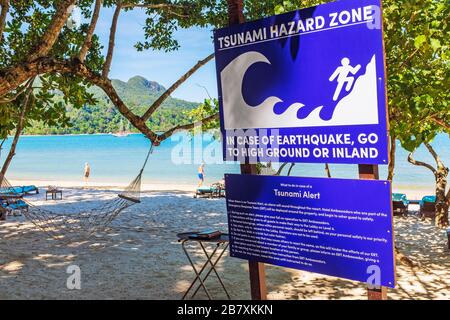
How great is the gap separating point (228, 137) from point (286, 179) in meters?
0.60

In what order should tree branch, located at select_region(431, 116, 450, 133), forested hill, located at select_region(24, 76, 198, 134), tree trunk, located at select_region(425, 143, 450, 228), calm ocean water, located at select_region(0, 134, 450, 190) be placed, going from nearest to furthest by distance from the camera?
1. tree branch, located at select_region(431, 116, 450, 133)
2. tree trunk, located at select_region(425, 143, 450, 228)
3. calm ocean water, located at select_region(0, 134, 450, 190)
4. forested hill, located at select_region(24, 76, 198, 134)

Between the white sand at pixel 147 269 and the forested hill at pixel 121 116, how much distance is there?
91.7 m

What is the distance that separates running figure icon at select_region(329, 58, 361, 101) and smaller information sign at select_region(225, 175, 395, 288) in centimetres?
55

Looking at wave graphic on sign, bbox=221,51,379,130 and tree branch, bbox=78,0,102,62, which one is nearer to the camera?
wave graphic on sign, bbox=221,51,379,130

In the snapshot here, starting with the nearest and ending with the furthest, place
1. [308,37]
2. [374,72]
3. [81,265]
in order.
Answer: [374,72], [308,37], [81,265]

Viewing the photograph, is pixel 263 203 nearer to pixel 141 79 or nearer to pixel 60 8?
pixel 60 8

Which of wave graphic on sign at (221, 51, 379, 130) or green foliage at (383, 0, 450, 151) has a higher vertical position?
green foliage at (383, 0, 450, 151)

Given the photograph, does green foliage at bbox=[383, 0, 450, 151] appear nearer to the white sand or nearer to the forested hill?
the white sand

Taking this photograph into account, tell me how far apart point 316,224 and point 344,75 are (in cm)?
94

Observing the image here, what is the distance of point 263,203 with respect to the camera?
315 cm

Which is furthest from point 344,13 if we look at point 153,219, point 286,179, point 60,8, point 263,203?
point 153,219

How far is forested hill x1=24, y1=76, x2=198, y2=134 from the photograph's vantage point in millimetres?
117688

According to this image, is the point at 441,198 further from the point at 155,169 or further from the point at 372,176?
the point at 155,169

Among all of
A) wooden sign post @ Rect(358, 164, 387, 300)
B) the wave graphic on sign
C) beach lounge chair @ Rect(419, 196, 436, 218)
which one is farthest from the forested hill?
wooden sign post @ Rect(358, 164, 387, 300)
